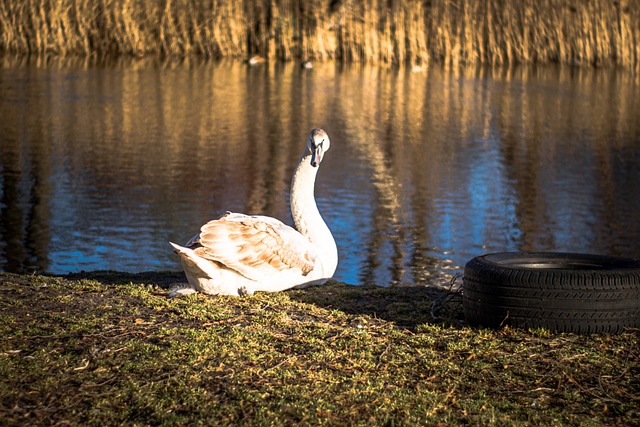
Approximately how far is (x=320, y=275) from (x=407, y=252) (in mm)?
3659

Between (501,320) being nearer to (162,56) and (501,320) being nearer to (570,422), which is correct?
(570,422)

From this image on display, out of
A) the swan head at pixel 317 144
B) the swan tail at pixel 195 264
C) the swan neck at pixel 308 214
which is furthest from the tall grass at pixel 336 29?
the swan tail at pixel 195 264

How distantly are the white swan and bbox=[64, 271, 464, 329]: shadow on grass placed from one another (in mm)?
201

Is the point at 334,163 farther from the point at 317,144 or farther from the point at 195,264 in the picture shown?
the point at 195,264

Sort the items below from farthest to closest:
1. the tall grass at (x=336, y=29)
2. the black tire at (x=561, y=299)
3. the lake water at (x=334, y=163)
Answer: the tall grass at (x=336, y=29) < the lake water at (x=334, y=163) < the black tire at (x=561, y=299)

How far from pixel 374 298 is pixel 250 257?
1.16 metres

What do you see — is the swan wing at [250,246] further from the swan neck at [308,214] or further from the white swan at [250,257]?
the swan neck at [308,214]

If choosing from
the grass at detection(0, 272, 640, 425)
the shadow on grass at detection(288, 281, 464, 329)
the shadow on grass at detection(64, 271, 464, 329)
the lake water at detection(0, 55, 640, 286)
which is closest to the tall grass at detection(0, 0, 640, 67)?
the lake water at detection(0, 55, 640, 286)

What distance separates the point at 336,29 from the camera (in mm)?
36406

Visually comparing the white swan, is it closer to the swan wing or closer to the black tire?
the swan wing

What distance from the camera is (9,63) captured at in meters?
33.4

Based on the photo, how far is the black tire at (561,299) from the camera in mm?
7328

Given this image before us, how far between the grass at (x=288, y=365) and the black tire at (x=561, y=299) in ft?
0.39

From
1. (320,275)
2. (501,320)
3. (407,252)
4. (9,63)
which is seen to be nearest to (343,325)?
(501,320)
